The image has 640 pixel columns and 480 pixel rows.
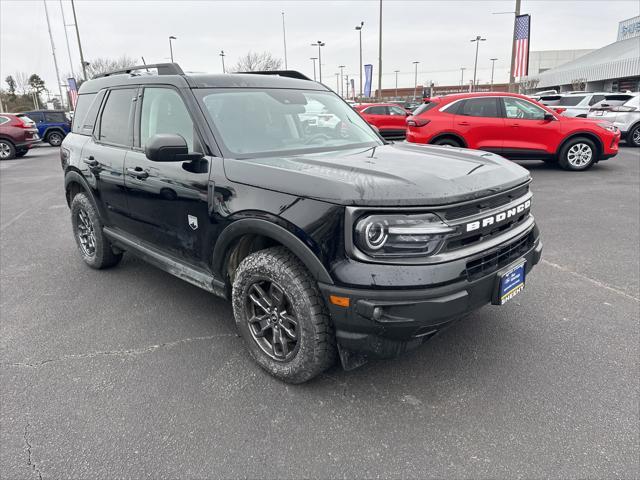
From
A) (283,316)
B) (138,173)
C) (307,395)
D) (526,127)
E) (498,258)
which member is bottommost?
(307,395)

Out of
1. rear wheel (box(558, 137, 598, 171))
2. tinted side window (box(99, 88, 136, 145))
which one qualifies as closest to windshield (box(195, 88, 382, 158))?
tinted side window (box(99, 88, 136, 145))

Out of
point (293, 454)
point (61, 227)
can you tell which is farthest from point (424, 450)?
point (61, 227)

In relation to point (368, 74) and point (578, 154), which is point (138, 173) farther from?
point (368, 74)

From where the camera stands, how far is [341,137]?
11.5 feet

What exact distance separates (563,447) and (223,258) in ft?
6.96

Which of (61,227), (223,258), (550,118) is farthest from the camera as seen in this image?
(550,118)

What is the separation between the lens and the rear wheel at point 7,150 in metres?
17.1

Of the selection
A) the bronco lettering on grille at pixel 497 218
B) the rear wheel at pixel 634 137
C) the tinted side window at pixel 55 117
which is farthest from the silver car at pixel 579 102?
the tinted side window at pixel 55 117

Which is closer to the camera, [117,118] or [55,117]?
[117,118]

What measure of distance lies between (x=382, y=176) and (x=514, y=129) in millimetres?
8460

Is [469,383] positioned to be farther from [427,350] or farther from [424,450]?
[424,450]

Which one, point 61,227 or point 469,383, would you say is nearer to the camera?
point 469,383

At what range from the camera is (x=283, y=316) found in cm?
261

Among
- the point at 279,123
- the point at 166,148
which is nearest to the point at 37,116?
the point at 279,123
